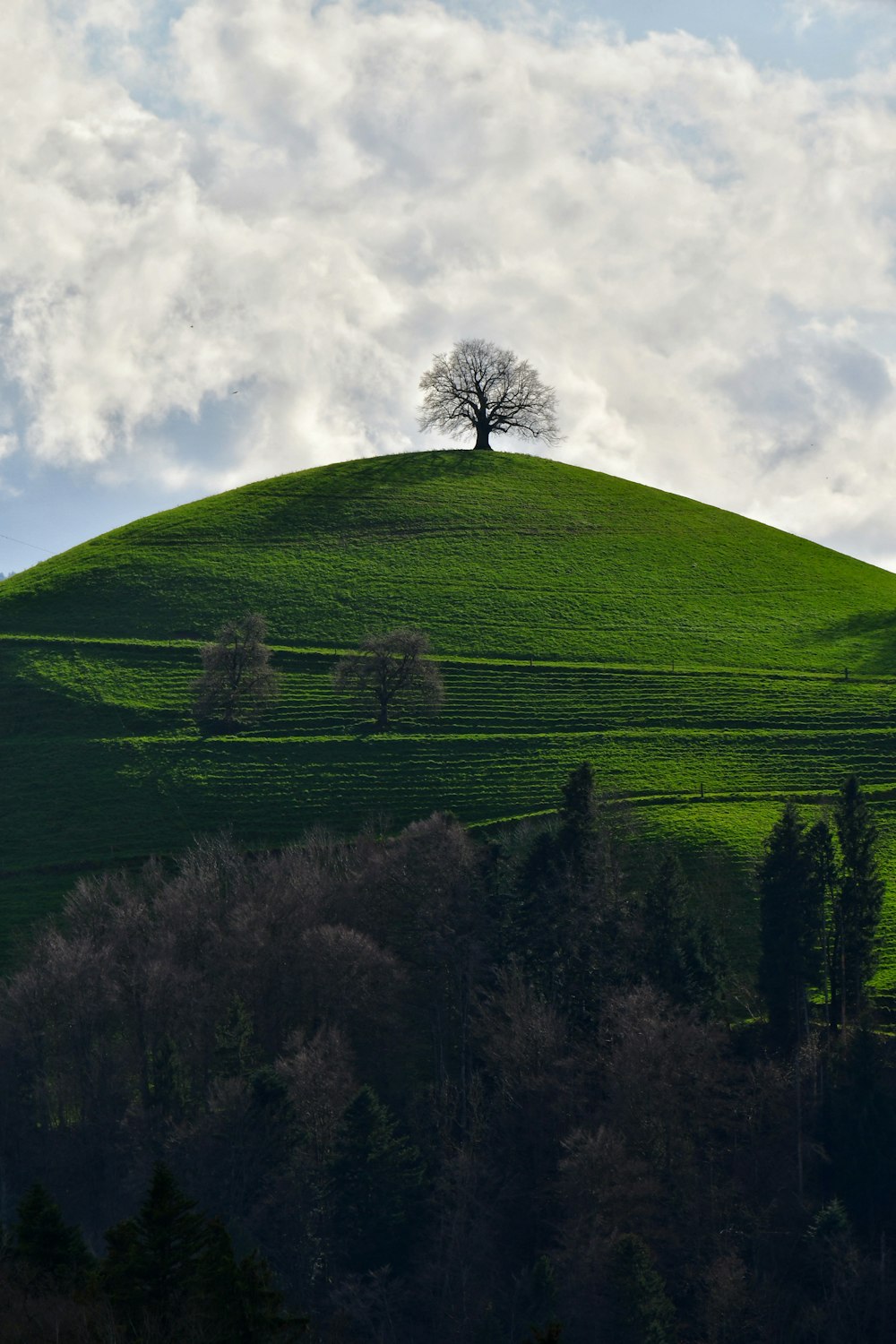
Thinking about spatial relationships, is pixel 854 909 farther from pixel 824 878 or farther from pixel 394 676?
pixel 394 676

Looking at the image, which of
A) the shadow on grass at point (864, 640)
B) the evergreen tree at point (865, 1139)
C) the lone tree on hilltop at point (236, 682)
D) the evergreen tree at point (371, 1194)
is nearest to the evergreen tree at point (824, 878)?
the evergreen tree at point (865, 1139)

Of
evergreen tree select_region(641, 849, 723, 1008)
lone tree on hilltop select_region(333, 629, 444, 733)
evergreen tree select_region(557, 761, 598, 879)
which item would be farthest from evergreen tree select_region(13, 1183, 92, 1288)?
lone tree on hilltop select_region(333, 629, 444, 733)

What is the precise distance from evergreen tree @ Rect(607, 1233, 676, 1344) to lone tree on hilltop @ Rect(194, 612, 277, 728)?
56.1 metres

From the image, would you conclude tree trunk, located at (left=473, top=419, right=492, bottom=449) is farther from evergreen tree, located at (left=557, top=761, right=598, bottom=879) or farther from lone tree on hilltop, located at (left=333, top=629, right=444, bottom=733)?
evergreen tree, located at (left=557, top=761, right=598, bottom=879)

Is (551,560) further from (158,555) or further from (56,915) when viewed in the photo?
(56,915)

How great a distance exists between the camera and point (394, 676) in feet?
316

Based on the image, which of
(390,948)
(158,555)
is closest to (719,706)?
(390,948)

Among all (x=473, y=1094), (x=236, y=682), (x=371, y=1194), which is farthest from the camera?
(x=236, y=682)

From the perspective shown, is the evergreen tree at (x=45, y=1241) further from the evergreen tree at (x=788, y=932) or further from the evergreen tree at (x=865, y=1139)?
the evergreen tree at (x=788, y=932)

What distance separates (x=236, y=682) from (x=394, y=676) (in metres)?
11.5

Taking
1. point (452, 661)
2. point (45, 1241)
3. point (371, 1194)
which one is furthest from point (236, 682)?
point (45, 1241)

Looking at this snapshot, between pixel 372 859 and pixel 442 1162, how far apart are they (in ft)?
58.7

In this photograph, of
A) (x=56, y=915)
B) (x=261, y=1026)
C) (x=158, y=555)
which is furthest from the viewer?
(x=158, y=555)

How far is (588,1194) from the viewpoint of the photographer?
50.1 m
